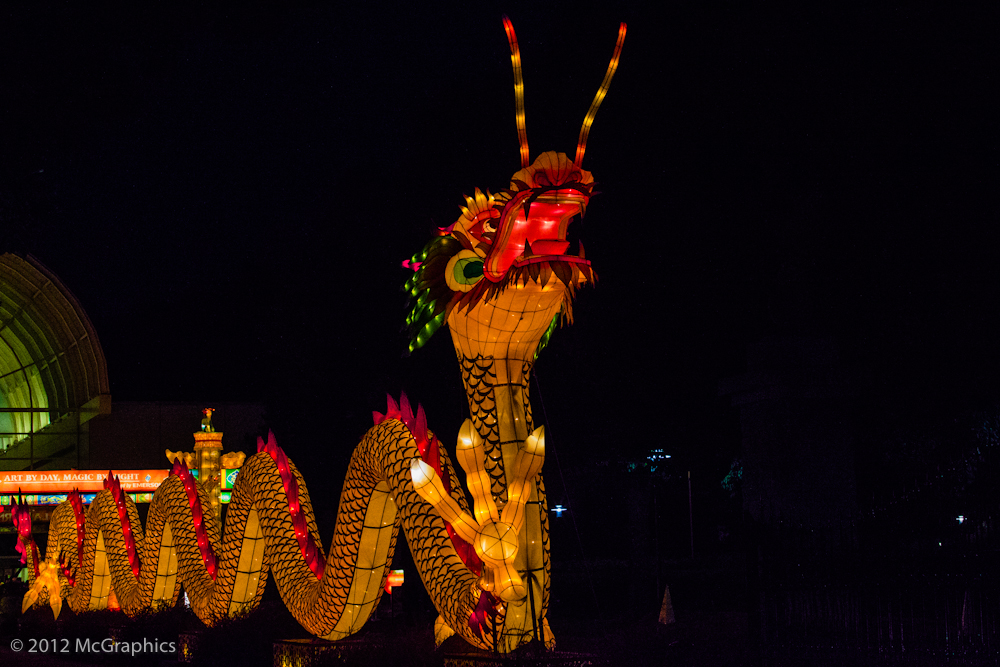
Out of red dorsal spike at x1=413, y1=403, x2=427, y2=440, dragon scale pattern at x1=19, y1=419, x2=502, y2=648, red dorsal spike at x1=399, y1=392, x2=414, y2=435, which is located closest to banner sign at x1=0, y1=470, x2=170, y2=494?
dragon scale pattern at x1=19, y1=419, x2=502, y2=648

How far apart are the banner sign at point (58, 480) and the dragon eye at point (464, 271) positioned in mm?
22465

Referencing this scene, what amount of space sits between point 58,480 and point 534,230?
24307 millimetres

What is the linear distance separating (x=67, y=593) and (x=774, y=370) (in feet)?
35.6

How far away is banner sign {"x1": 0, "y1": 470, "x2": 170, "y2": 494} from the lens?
28.4m

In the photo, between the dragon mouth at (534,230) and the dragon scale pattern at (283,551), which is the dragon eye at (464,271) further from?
the dragon scale pattern at (283,551)

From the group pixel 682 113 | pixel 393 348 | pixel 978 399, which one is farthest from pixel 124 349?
pixel 978 399

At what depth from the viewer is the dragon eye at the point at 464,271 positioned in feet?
26.1

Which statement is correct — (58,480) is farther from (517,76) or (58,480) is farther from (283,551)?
→ (517,76)

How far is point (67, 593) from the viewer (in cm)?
1694

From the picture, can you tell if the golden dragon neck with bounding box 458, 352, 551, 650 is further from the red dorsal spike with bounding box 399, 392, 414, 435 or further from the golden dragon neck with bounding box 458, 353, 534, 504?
the red dorsal spike with bounding box 399, 392, 414, 435

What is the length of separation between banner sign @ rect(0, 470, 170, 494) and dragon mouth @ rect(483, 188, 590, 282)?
909 inches

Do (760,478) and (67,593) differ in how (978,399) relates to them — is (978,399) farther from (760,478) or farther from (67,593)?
(67,593)

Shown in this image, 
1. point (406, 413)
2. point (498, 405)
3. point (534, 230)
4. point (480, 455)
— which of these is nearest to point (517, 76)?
point (534, 230)

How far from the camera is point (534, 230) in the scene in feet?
25.0
